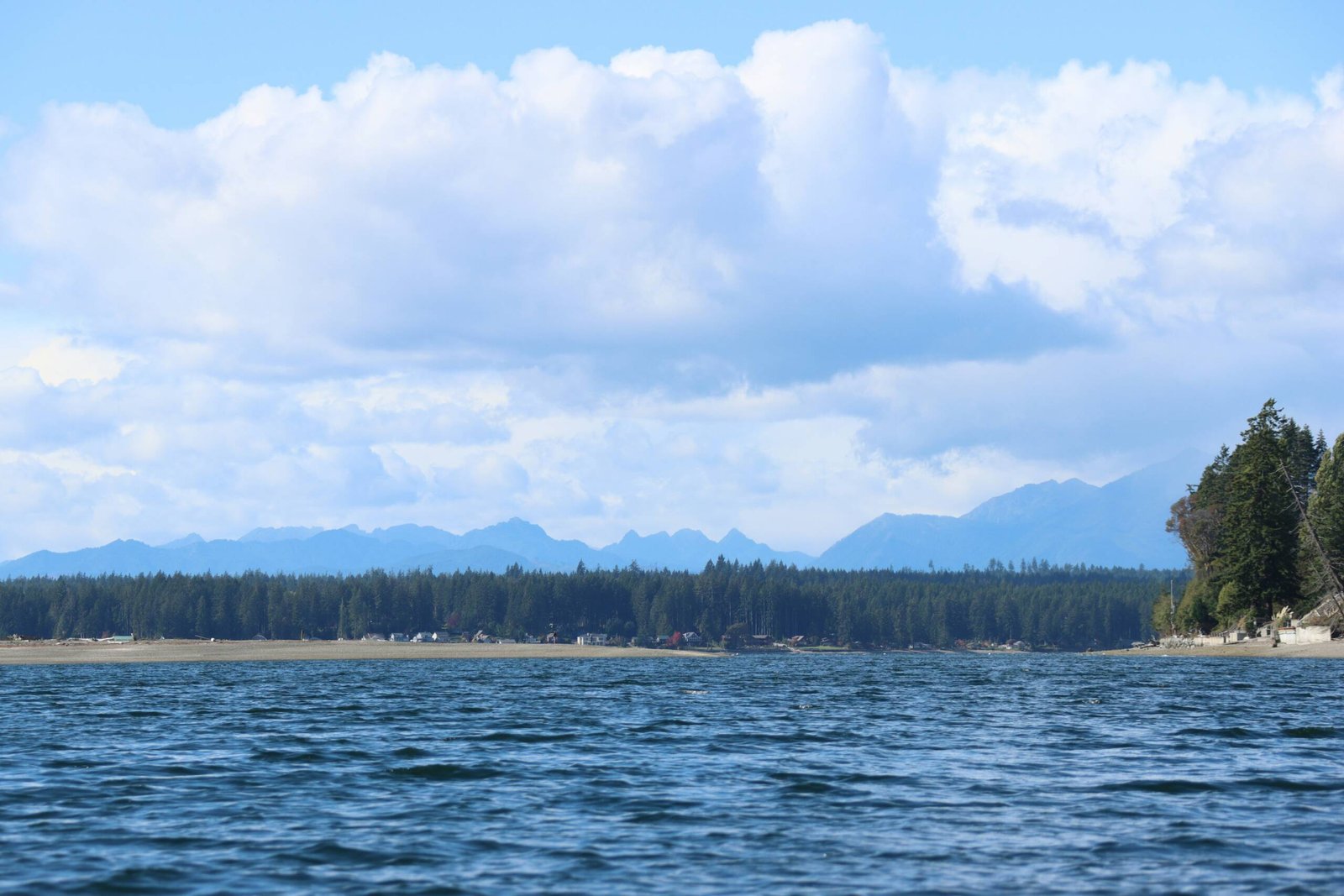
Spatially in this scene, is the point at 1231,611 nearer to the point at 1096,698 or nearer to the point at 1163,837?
the point at 1096,698

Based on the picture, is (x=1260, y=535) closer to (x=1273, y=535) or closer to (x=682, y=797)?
(x=1273, y=535)

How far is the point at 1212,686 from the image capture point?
68.4 metres

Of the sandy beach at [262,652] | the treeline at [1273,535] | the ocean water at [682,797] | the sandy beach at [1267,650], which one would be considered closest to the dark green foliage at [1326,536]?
the treeline at [1273,535]

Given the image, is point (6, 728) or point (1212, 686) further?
point (1212, 686)

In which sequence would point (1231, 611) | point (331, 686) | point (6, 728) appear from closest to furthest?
point (6, 728)
point (331, 686)
point (1231, 611)

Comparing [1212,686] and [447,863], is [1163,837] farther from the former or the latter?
[1212,686]

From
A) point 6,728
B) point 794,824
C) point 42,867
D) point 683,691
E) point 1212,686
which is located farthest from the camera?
point 683,691

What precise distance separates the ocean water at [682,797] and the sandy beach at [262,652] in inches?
3942

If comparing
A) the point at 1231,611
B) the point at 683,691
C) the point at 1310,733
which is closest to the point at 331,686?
the point at 683,691

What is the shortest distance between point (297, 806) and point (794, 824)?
11.1 m

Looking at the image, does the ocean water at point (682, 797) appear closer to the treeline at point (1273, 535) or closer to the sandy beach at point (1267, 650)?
the sandy beach at point (1267, 650)

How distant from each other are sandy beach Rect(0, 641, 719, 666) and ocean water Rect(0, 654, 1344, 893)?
100116 millimetres

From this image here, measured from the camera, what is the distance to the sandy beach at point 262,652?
502 ft

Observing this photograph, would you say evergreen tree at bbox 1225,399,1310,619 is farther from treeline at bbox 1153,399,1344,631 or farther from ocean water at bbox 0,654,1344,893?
ocean water at bbox 0,654,1344,893
